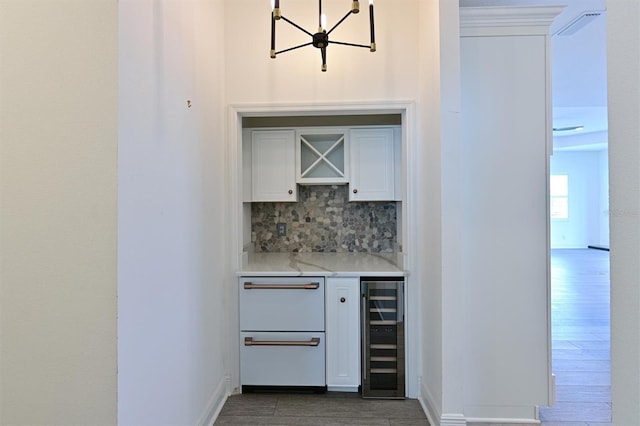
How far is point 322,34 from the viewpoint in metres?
1.87

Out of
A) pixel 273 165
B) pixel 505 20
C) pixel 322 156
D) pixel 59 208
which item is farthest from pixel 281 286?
pixel 505 20

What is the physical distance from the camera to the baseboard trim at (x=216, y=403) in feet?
7.10

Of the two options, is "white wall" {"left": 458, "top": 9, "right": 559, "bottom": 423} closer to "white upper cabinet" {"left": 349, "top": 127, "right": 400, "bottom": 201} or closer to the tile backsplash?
"white upper cabinet" {"left": 349, "top": 127, "right": 400, "bottom": 201}

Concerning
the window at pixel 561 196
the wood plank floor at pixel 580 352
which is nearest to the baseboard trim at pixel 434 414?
the wood plank floor at pixel 580 352

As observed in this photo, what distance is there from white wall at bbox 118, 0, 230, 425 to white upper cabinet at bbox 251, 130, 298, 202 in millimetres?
611

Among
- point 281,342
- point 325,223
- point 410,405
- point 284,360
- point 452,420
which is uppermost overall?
point 325,223

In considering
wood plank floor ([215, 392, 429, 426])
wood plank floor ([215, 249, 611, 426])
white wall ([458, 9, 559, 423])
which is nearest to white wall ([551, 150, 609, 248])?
wood plank floor ([215, 249, 611, 426])

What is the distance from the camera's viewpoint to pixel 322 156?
10.5 feet

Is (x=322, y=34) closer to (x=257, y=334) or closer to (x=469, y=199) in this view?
(x=469, y=199)

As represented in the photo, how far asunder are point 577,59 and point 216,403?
177 inches

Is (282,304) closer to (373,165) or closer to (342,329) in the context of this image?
(342,329)

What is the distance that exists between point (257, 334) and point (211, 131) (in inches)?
57.9

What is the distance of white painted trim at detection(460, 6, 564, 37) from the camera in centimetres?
217

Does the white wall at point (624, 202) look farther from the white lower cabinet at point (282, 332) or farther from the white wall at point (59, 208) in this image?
the white lower cabinet at point (282, 332)
